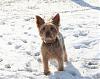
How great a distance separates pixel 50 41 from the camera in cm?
747

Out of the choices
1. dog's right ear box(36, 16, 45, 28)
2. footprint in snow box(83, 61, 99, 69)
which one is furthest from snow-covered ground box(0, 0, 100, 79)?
dog's right ear box(36, 16, 45, 28)

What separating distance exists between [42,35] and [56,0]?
12.0 m

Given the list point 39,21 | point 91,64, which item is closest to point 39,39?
point 91,64

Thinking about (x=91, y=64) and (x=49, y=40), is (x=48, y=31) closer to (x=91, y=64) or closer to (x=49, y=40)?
(x=49, y=40)

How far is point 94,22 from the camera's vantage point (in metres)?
13.0

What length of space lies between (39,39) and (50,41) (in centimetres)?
313

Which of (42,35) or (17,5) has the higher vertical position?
(42,35)

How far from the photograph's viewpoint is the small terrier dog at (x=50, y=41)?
7305 millimetres

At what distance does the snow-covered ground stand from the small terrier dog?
12.0 inches

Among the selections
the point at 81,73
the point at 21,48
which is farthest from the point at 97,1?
the point at 81,73

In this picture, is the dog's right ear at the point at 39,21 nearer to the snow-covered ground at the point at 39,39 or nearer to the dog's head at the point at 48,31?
the dog's head at the point at 48,31

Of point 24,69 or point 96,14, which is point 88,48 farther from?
point 96,14

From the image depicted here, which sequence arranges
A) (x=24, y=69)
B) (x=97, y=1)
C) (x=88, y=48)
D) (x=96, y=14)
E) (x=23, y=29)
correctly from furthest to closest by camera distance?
(x=97, y=1)
(x=96, y=14)
(x=23, y=29)
(x=88, y=48)
(x=24, y=69)

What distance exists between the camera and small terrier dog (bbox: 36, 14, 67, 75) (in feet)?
24.0
